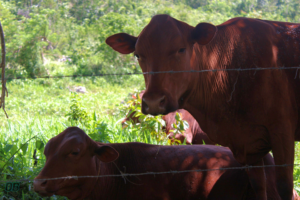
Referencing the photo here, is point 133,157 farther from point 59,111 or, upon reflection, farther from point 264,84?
point 59,111

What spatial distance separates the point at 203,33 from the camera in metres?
2.20

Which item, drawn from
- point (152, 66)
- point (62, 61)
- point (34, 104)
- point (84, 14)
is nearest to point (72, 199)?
point (152, 66)

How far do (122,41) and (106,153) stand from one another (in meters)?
0.87

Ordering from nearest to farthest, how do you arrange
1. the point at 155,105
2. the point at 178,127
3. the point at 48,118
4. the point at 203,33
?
the point at 155,105
the point at 203,33
the point at 178,127
the point at 48,118

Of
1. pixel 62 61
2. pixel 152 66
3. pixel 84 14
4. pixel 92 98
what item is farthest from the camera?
pixel 84 14

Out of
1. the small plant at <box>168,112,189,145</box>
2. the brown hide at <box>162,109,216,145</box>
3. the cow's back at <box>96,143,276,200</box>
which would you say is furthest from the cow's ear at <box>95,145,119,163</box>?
the brown hide at <box>162,109,216,145</box>

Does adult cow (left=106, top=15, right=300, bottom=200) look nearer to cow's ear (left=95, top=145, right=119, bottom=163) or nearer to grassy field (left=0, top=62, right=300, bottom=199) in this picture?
cow's ear (left=95, top=145, right=119, bottom=163)

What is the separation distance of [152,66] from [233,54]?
→ 25.9 inches

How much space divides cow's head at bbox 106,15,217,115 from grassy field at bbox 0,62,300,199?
1.24 meters

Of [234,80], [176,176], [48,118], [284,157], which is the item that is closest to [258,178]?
[284,157]

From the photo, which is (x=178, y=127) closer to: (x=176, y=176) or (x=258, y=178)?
(x=176, y=176)

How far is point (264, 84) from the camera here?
2156mm

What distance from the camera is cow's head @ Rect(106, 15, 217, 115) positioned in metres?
1.96

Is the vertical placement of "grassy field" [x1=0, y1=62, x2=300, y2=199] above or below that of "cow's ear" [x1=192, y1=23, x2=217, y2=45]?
below
